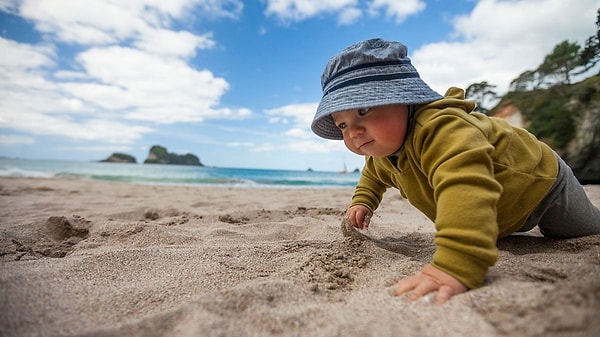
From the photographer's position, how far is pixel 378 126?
137 centimetres

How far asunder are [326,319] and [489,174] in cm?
78

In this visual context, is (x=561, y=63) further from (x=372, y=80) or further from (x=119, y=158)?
(x=119, y=158)

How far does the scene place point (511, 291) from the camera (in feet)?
2.75

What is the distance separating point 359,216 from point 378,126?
756 millimetres

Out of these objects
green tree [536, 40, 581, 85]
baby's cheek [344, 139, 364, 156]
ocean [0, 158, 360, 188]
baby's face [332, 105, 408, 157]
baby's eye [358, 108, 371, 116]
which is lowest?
ocean [0, 158, 360, 188]

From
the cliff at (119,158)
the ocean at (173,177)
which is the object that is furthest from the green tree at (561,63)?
the cliff at (119,158)

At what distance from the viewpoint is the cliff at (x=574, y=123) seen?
277 inches

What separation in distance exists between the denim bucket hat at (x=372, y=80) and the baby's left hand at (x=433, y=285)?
67 centimetres

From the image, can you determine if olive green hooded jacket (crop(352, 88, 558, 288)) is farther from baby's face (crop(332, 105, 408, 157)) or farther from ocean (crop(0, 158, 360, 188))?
ocean (crop(0, 158, 360, 188))

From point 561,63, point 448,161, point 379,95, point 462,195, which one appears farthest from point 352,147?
point 561,63

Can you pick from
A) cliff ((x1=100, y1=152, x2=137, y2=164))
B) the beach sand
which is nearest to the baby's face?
the beach sand

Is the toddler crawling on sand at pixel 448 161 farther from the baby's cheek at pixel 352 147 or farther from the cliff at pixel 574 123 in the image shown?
the cliff at pixel 574 123

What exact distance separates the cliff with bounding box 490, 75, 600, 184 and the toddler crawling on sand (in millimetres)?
7225

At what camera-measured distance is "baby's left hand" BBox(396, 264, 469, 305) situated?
3.01 feet
